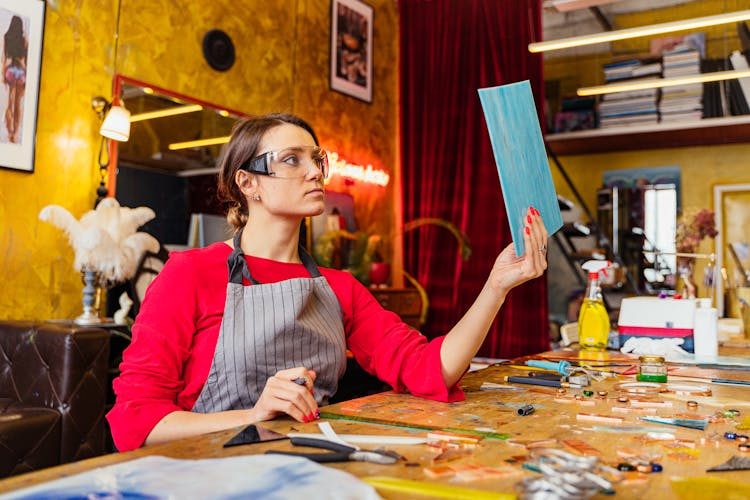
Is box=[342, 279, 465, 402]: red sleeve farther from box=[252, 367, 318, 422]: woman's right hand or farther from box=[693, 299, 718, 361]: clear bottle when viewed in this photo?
box=[693, 299, 718, 361]: clear bottle

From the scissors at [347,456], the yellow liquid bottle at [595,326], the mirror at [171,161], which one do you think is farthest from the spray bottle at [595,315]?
the mirror at [171,161]

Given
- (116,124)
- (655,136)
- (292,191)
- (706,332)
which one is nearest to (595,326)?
(706,332)

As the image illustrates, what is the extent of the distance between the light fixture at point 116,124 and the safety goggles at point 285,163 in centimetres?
214

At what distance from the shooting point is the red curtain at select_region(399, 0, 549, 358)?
562cm

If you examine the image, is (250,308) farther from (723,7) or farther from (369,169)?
(723,7)

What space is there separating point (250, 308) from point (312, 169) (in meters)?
0.39

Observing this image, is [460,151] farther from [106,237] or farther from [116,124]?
[106,237]

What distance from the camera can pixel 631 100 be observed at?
6.70 metres

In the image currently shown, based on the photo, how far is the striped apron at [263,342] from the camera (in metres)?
1.42

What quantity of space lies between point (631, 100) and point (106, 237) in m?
5.41

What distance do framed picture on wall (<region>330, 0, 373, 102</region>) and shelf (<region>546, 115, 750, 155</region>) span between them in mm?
2380

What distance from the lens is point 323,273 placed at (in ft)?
5.90

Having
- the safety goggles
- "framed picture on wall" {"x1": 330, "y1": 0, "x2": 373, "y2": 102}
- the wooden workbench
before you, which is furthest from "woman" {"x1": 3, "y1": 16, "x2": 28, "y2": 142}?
the wooden workbench

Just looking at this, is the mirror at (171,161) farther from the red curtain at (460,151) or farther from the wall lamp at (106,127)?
the red curtain at (460,151)
